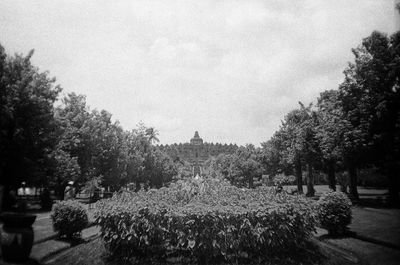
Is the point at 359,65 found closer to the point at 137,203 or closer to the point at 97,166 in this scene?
the point at 137,203

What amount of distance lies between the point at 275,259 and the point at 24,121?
1761 centimetres

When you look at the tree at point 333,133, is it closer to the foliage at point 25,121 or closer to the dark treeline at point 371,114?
the dark treeline at point 371,114

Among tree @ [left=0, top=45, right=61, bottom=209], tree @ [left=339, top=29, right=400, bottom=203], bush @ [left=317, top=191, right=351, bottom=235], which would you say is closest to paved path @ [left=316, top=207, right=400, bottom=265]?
bush @ [left=317, top=191, right=351, bottom=235]

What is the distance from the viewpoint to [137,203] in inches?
394

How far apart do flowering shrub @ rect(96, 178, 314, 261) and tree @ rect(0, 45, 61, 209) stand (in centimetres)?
838

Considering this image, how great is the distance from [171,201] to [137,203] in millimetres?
1851

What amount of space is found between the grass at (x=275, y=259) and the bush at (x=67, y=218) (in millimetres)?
1371

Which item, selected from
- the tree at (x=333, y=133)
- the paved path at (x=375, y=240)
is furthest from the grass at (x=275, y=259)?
the tree at (x=333, y=133)

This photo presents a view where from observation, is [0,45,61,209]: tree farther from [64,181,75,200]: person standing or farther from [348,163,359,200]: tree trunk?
[348,163,359,200]: tree trunk

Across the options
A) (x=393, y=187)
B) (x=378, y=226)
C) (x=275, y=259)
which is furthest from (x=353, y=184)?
(x=275, y=259)

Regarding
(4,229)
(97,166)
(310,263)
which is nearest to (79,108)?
(97,166)

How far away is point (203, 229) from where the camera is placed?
9406 millimetres

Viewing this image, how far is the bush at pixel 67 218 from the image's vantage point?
12.4 metres

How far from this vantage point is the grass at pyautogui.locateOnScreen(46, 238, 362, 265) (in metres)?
Answer: 9.59
